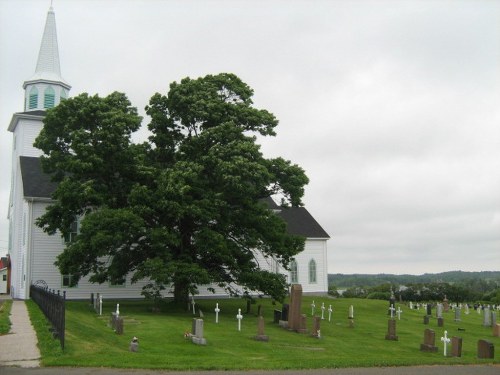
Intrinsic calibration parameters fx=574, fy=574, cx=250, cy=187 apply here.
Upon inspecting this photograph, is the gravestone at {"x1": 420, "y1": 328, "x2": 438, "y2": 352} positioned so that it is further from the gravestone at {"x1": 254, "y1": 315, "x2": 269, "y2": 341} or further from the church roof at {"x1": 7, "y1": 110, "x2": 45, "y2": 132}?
the church roof at {"x1": 7, "y1": 110, "x2": 45, "y2": 132}

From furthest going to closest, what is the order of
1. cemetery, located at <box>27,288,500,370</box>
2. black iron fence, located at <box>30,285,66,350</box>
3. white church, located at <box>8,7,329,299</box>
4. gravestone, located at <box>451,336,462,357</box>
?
1. white church, located at <box>8,7,329,299</box>
2. gravestone, located at <box>451,336,462,357</box>
3. black iron fence, located at <box>30,285,66,350</box>
4. cemetery, located at <box>27,288,500,370</box>

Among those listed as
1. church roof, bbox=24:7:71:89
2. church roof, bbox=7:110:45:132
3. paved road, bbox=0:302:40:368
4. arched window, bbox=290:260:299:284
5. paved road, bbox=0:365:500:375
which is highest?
church roof, bbox=24:7:71:89

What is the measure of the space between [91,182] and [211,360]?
1479 centimetres

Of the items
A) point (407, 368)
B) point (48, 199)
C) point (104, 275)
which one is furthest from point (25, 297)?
point (407, 368)

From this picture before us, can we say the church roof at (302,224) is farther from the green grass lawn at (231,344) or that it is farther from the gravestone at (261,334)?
the gravestone at (261,334)

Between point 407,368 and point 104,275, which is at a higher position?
point 104,275

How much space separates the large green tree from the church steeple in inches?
542

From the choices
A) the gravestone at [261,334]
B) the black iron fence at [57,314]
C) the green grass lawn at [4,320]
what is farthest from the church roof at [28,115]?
the gravestone at [261,334]

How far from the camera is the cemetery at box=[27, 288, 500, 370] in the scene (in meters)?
15.7

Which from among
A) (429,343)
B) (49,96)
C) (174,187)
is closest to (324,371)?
(429,343)

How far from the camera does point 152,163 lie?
3045cm

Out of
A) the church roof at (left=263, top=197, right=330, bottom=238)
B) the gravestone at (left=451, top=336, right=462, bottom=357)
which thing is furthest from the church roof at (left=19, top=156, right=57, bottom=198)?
the gravestone at (left=451, top=336, right=462, bottom=357)

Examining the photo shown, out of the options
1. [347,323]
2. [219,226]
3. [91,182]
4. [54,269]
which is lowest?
[347,323]

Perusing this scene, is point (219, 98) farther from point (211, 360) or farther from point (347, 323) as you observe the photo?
point (211, 360)
